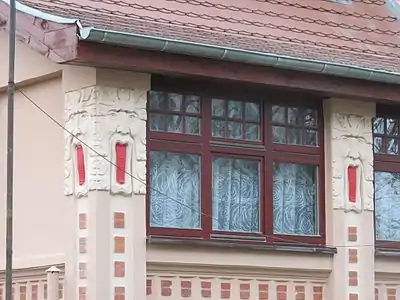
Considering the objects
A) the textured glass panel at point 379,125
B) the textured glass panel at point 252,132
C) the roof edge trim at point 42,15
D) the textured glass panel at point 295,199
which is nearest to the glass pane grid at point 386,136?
the textured glass panel at point 379,125

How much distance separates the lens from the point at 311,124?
17.4 metres

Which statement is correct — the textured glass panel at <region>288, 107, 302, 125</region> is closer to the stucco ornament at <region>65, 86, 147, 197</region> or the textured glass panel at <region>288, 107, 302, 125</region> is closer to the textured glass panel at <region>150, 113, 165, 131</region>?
the textured glass panel at <region>150, 113, 165, 131</region>

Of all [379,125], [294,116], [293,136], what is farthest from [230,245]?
[379,125]

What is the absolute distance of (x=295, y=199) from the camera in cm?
1720

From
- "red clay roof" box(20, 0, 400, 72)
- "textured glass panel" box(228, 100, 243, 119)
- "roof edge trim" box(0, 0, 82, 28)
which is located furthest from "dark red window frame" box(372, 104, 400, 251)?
"roof edge trim" box(0, 0, 82, 28)

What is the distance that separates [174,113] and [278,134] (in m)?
Answer: 1.47

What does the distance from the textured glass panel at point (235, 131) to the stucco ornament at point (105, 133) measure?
126cm

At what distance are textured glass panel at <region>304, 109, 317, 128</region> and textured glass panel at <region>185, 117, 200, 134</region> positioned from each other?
1.60 m

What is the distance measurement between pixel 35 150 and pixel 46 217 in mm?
815

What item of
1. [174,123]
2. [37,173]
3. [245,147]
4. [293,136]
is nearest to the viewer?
[174,123]

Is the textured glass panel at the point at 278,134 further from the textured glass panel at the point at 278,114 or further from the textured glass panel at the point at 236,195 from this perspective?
the textured glass panel at the point at 236,195

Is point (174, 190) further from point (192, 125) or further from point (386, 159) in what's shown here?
point (386, 159)

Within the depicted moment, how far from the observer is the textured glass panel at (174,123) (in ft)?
53.3

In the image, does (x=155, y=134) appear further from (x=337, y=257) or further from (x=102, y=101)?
(x=337, y=257)
